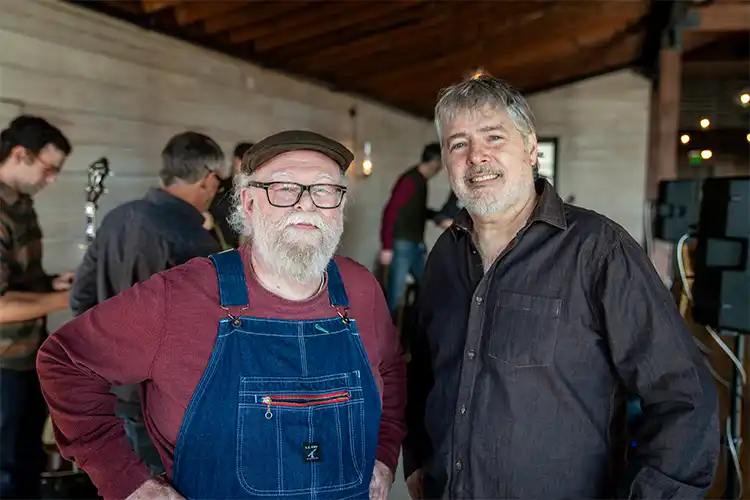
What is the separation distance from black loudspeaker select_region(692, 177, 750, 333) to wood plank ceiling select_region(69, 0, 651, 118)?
247 cm

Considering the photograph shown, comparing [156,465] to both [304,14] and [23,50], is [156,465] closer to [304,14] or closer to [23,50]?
[23,50]

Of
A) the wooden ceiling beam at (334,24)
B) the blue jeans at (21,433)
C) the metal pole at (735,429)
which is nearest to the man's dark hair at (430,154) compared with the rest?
the wooden ceiling beam at (334,24)

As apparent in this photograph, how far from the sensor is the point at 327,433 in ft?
4.30

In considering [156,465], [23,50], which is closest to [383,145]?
[23,50]

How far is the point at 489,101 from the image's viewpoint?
4.75 feet

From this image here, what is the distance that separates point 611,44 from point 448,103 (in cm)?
633

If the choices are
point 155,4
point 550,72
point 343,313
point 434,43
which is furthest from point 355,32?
point 550,72

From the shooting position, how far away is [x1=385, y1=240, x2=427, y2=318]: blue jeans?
17.1ft

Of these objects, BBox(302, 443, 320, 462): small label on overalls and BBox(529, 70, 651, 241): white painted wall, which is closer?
BBox(302, 443, 320, 462): small label on overalls

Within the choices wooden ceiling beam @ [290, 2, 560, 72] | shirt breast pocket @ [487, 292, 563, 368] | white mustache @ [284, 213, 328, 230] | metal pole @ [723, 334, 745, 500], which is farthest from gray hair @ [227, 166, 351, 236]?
wooden ceiling beam @ [290, 2, 560, 72]

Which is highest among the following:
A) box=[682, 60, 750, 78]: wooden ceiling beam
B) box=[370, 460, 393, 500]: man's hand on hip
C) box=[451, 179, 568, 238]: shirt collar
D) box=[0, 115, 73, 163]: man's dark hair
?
box=[682, 60, 750, 78]: wooden ceiling beam

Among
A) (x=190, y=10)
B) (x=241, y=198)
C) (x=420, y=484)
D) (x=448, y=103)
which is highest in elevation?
(x=190, y=10)

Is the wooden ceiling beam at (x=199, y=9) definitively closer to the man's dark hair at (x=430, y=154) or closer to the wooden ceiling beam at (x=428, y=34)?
the wooden ceiling beam at (x=428, y=34)

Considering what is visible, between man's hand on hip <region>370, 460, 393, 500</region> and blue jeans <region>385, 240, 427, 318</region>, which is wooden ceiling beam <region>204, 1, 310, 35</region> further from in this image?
man's hand on hip <region>370, 460, 393, 500</region>
